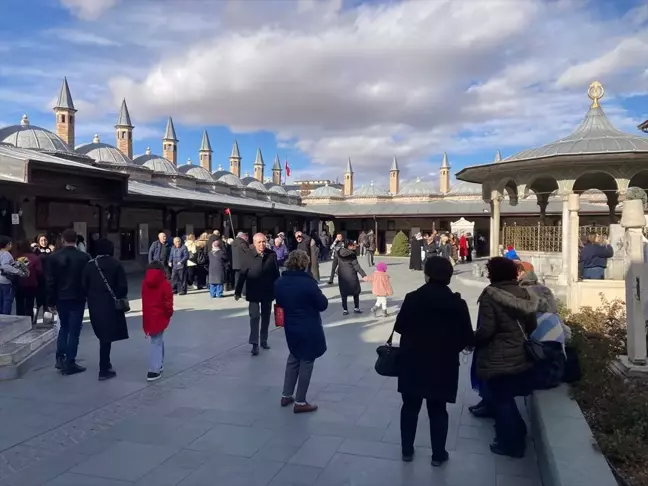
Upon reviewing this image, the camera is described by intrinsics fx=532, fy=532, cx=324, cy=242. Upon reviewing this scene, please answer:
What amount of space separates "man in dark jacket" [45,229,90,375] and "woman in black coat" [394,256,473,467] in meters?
4.39

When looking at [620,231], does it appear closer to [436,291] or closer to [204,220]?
[436,291]

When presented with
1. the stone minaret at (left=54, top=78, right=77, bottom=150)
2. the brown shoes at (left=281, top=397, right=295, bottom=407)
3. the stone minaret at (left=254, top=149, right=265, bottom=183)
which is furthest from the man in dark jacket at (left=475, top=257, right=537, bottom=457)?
the stone minaret at (left=254, top=149, right=265, bottom=183)

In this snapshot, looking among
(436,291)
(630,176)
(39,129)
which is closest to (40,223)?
(39,129)

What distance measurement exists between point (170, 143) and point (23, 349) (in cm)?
4804

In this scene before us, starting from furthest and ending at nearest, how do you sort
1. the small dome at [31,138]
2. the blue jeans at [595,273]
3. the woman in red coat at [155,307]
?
1. the small dome at [31,138]
2. the blue jeans at [595,273]
3. the woman in red coat at [155,307]

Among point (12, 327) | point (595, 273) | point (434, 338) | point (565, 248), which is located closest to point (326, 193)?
point (565, 248)

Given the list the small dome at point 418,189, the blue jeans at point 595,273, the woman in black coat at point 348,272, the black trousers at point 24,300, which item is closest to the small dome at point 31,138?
the black trousers at point 24,300

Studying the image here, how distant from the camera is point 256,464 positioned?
4.08 meters

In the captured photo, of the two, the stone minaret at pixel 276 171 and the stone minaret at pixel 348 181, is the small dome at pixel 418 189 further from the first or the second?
the stone minaret at pixel 276 171

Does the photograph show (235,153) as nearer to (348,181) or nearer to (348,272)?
(348,181)

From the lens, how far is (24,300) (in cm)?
873

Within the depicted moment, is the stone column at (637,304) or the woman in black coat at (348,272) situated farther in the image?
the woman in black coat at (348,272)

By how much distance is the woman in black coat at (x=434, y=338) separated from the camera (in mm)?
3814

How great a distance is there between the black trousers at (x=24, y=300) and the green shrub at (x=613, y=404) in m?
8.07
